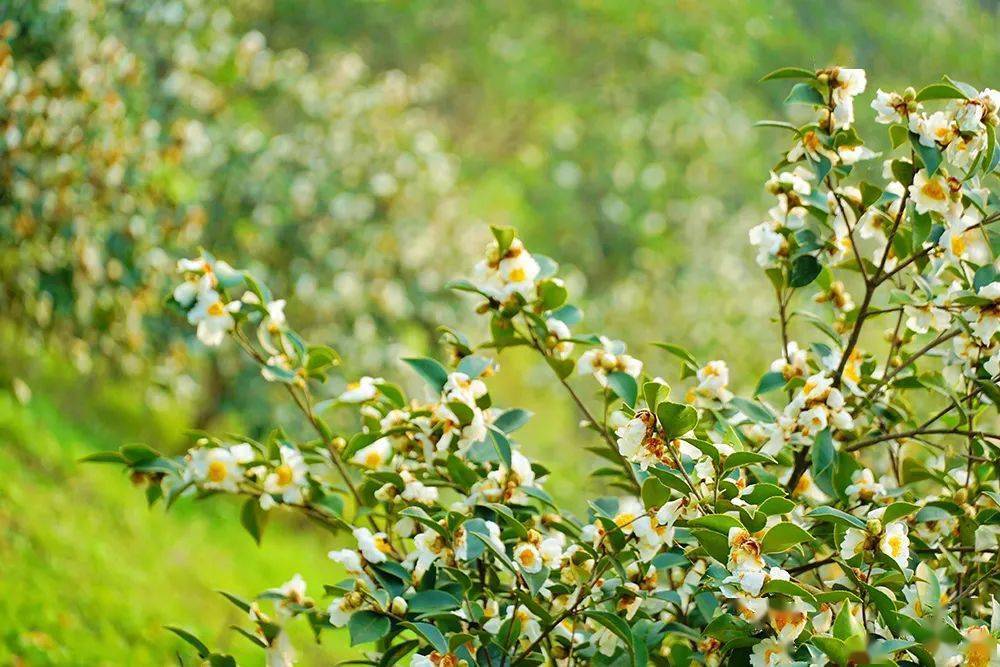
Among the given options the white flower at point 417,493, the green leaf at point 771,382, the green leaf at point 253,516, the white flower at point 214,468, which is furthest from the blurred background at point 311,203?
the green leaf at point 771,382

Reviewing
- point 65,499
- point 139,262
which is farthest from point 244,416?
point 139,262

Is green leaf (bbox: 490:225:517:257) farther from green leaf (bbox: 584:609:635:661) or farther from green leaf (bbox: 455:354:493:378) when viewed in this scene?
green leaf (bbox: 584:609:635:661)

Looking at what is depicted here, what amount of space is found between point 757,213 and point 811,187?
5.93 m

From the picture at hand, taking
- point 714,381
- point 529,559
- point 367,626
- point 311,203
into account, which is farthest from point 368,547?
point 311,203

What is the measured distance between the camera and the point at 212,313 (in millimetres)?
1634

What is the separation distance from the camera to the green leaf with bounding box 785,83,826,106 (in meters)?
1.42

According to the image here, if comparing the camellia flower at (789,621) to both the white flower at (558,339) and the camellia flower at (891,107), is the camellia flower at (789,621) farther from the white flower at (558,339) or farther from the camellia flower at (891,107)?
the camellia flower at (891,107)

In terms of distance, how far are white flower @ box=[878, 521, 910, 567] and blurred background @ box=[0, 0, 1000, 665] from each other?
7.80ft

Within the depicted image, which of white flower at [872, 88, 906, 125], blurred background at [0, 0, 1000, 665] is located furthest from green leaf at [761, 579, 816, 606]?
blurred background at [0, 0, 1000, 665]

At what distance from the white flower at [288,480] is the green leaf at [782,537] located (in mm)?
705

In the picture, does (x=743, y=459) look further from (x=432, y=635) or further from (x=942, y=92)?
(x=942, y=92)

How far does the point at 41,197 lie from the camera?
10.9 feet

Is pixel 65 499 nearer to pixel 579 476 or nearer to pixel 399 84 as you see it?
pixel 579 476

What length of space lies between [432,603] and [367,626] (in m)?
0.08
